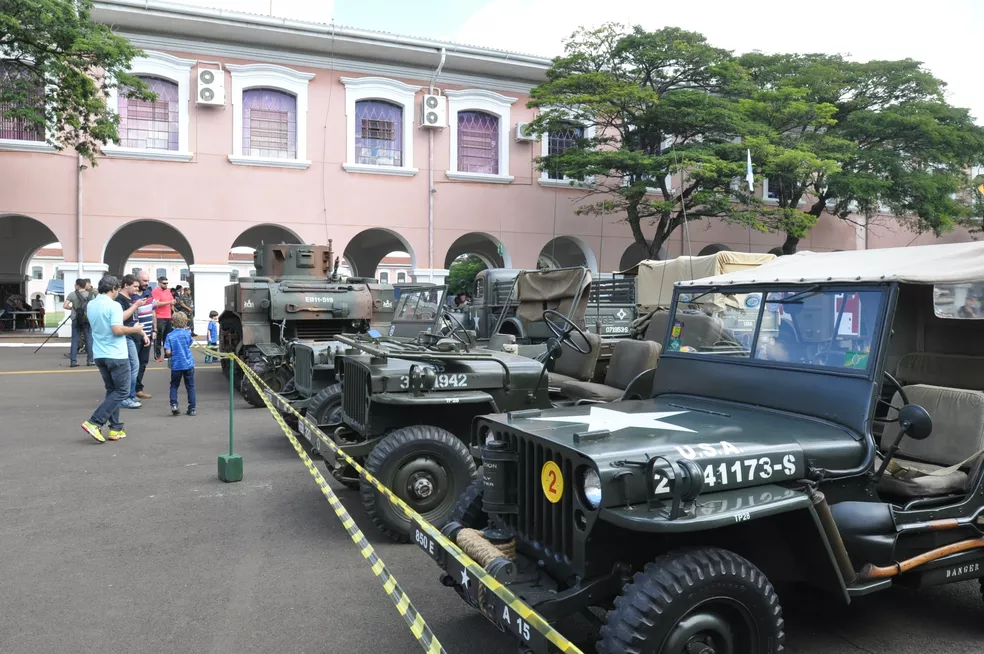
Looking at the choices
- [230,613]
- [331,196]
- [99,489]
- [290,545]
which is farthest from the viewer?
[331,196]

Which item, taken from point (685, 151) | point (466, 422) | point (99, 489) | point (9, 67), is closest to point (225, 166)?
point (9, 67)

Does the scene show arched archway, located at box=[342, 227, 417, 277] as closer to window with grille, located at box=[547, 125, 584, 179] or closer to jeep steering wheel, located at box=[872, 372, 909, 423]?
window with grille, located at box=[547, 125, 584, 179]

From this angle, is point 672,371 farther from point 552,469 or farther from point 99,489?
point 99,489

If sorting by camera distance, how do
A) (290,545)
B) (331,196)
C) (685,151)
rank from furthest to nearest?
(331,196) → (685,151) → (290,545)

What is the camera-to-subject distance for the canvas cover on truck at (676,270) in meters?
13.8

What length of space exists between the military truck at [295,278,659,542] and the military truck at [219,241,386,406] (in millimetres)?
5572

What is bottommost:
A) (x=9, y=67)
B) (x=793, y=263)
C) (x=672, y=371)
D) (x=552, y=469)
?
(x=552, y=469)

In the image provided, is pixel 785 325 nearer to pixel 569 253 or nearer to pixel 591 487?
pixel 591 487

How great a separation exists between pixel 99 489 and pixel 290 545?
2371 mm

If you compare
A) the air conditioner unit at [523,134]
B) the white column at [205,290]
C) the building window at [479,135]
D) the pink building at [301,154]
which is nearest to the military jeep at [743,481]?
the pink building at [301,154]

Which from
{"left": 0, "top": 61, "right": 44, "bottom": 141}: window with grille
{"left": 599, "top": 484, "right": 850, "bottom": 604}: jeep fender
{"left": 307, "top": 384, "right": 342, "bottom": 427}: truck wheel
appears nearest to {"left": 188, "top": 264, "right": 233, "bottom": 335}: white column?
{"left": 0, "top": 61, "right": 44, "bottom": 141}: window with grille

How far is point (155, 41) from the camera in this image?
1894 cm

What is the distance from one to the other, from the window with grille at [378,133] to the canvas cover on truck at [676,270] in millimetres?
8336

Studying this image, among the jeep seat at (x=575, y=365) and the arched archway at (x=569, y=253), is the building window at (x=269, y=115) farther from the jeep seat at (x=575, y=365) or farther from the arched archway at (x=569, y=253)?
the jeep seat at (x=575, y=365)
